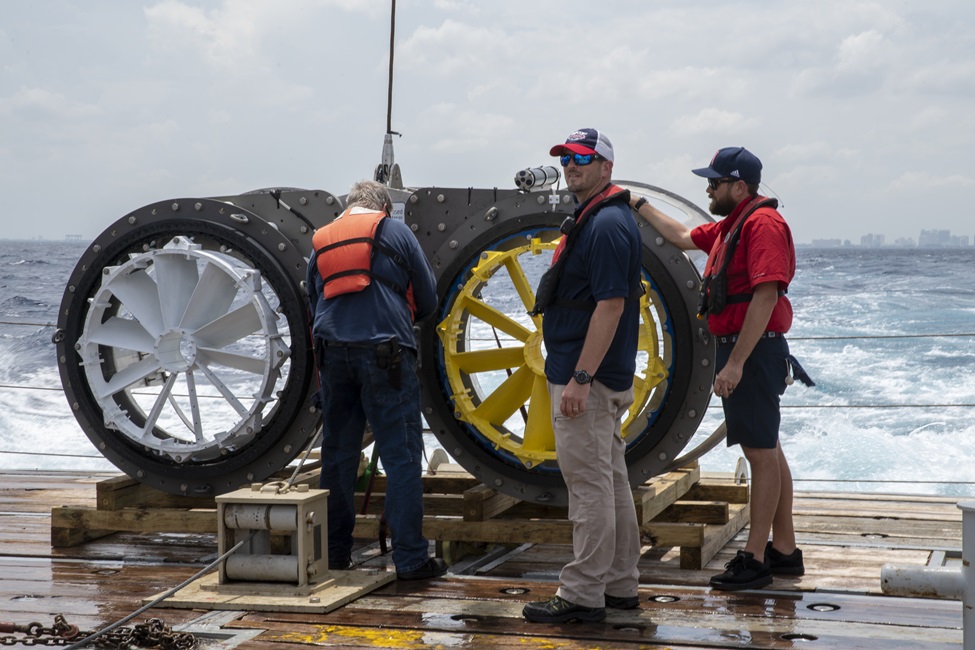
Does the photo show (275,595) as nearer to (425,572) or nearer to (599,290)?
(425,572)

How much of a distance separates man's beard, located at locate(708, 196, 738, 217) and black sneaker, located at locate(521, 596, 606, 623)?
1.57 meters

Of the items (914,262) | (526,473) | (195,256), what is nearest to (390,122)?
(195,256)

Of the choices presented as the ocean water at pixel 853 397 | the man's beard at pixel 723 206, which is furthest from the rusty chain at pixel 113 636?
the ocean water at pixel 853 397

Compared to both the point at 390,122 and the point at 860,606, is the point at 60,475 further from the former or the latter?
the point at 860,606

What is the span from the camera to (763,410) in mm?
4457

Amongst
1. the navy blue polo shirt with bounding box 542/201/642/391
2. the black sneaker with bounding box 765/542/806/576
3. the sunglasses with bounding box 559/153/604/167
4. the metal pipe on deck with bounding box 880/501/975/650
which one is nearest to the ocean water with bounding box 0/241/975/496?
the black sneaker with bounding box 765/542/806/576

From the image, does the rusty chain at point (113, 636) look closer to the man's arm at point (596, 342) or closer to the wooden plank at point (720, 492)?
the man's arm at point (596, 342)

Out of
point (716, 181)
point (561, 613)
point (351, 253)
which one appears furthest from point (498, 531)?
point (716, 181)

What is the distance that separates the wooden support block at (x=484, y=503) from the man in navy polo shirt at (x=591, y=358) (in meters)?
0.92

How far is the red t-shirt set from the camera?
4.31 meters

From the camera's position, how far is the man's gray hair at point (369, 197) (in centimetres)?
477

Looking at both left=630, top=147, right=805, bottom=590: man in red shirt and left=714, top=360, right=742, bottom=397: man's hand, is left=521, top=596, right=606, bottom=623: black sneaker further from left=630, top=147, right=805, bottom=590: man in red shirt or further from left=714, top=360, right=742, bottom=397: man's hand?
left=714, top=360, right=742, bottom=397: man's hand

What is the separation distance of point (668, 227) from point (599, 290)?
2.98 feet

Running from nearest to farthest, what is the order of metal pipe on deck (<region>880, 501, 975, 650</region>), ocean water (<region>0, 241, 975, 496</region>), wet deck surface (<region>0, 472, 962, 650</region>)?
metal pipe on deck (<region>880, 501, 975, 650</region>), wet deck surface (<region>0, 472, 962, 650</region>), ocean water (<region>0, 241, 975, 496</region>)
